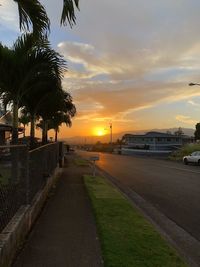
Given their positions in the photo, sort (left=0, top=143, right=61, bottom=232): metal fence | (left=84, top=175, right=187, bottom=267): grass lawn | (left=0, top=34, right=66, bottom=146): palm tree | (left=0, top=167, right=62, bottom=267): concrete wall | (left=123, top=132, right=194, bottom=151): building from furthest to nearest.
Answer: (left=123, top=132, right=194, bottom=151): building, (left=0, top=34, right=66, bottom=146): palm tree, (left=0, top=143, right=61, bottom=232): metal fence, (left=84, top=175, right=187, bottom=267): grass lawn, (left=0, top=167, right=62, bottom=267): concrete wall

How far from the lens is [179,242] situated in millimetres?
7980

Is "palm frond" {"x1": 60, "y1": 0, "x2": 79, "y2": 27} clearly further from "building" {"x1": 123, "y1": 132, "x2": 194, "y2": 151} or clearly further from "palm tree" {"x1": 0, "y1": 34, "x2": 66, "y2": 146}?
"building" {"x1": 123, "y1": 132, "x2": 194, "y2": 151}

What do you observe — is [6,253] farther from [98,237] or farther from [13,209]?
[98,237]

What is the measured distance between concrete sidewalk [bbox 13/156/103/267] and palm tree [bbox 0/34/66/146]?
3677mm

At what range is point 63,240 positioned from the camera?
747 cm

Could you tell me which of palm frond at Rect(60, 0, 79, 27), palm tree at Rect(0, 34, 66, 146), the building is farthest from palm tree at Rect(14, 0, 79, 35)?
the building

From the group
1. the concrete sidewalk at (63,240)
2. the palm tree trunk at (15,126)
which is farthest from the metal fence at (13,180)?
the palm tree trunk at (15,126)

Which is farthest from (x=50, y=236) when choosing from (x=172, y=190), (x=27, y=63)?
(x=172, y=190)

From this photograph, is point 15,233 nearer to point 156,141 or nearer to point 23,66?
point 23,66

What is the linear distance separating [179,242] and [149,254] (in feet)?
5.46

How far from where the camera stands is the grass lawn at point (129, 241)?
6145mm

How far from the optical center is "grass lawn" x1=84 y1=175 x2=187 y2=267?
20.2ft

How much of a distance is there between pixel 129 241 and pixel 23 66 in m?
7.44

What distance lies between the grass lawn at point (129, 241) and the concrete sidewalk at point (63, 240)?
0.67 feet
